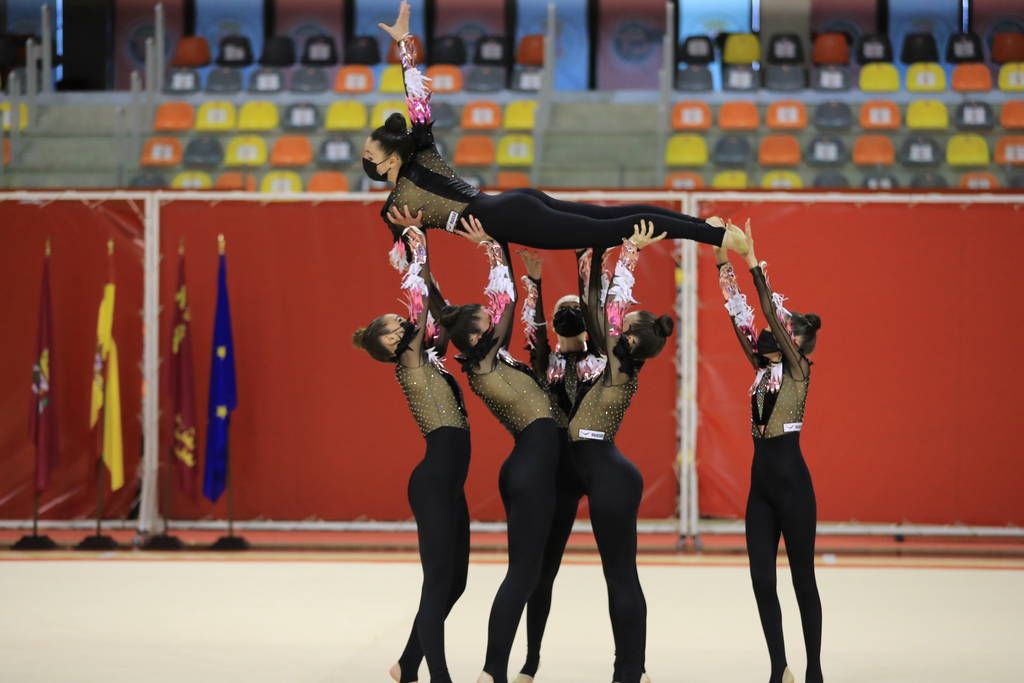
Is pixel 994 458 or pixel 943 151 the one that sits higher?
pixel 943 151

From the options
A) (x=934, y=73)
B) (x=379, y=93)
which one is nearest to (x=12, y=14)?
(x=379, y=93)

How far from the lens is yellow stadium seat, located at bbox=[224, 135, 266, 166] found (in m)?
12.6

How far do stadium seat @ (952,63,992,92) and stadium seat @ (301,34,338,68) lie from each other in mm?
6697

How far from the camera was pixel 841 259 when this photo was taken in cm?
824

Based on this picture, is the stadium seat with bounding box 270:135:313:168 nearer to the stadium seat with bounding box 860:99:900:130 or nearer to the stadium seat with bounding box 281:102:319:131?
the stadium seat with bounding box 281:102:319:131

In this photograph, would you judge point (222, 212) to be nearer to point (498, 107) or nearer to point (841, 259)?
point (841, 259)

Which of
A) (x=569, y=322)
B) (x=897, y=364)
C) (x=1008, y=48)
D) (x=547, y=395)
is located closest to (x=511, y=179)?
(x=897, y=364)

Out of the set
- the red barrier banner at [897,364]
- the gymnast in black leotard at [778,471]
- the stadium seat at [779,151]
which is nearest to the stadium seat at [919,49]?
the stadium seat at [779,151]

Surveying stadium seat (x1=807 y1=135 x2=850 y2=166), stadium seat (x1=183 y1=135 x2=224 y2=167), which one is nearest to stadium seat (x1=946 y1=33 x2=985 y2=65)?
stadium seat (x1=807 y1=135 x2=850 y2=166)

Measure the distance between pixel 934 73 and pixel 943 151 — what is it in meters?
1.13

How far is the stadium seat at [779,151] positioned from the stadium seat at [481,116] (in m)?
2.66

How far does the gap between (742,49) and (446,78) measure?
3276 millimetres

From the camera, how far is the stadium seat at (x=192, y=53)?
46.5 ft

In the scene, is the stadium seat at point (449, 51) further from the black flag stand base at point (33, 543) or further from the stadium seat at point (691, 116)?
the black flag stand base at point (33, 543)
